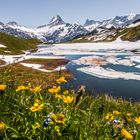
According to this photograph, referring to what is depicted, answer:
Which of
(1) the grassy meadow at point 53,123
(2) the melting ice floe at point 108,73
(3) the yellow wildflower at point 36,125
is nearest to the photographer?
(1) the grassy meadow at point 53,123

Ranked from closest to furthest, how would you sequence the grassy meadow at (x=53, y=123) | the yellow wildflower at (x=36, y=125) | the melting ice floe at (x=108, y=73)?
1. the grassy meadow at (x=53, y=123)
2. the yellow wildflower at (x=36, y=125)
3. the melting ice floe at (x=108, y=73)

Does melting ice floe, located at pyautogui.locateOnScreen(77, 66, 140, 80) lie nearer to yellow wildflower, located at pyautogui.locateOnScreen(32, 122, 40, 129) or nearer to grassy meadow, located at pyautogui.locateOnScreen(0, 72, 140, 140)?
grassy meadow, located at pyautogui.locateOnScreen(0, 72, 140, 140)

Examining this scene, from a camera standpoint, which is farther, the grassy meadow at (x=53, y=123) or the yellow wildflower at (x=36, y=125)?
the yellow wildflower at (x=36, y=125)

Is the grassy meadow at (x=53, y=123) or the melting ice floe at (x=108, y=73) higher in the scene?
the grassy meadow at (x=53, y=123)

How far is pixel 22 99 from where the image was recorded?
642cm

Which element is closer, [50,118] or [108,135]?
[50,118]

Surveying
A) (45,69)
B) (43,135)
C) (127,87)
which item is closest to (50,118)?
(43,135)

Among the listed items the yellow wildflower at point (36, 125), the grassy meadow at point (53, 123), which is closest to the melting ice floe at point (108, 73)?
the grassy meadow at point (53, 123)

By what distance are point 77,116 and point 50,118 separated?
0.93 metres

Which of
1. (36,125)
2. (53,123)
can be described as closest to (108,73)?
(36,125)

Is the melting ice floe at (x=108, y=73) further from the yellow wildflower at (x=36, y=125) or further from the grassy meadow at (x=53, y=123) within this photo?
the yellow wildflower at (x=36, y=125)

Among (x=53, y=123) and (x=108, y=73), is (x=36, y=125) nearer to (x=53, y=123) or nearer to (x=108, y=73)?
(x=53, y=123)

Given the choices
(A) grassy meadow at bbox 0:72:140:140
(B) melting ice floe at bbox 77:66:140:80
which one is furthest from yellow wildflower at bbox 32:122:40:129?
(B) melting ice floe at bbox 77:66:140:80

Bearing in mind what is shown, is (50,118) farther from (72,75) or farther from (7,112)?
(72,75)
